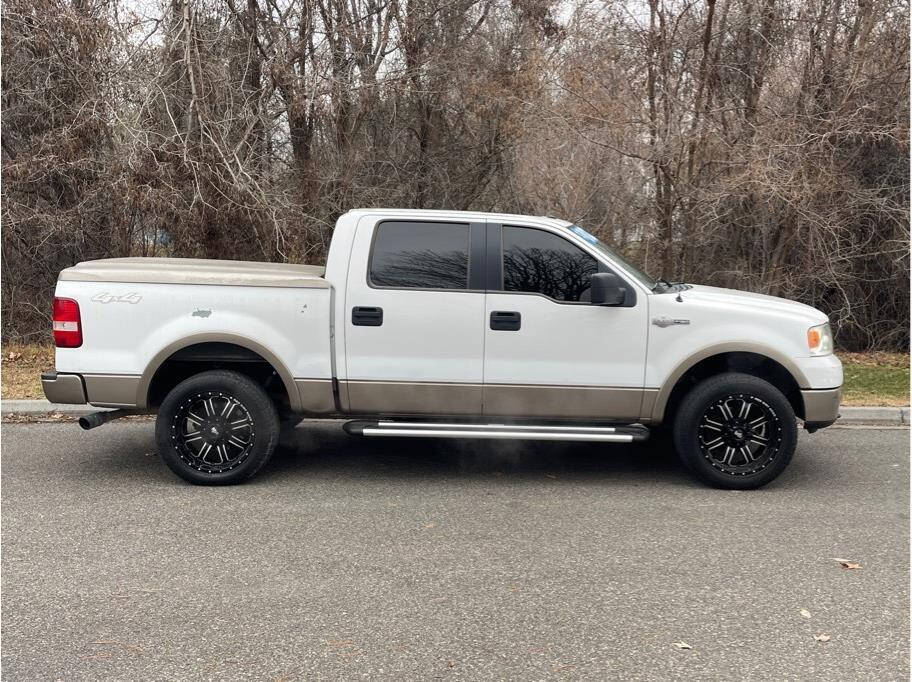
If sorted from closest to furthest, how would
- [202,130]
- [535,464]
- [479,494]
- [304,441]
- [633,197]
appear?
[479,494], [535,464], [304,441], [202,130], [633,197]

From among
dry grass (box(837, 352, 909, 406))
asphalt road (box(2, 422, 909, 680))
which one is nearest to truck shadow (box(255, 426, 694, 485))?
asphalt road (box(2, 422, 909, 680))

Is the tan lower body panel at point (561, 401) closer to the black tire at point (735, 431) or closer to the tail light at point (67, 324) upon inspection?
the black tire at point (735, 431)

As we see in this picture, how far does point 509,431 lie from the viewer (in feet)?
19.2

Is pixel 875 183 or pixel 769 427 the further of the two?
pixel 875 183

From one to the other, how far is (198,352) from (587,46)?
7.57m

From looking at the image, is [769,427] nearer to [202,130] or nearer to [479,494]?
[479,494]

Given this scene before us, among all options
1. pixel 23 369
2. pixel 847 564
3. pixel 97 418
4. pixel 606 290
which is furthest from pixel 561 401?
pixel 23 369

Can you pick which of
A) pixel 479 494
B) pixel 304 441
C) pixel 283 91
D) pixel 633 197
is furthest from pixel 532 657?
pixel 283 91

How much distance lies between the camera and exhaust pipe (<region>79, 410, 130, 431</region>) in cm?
584

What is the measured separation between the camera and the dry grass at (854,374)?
873 centimetres

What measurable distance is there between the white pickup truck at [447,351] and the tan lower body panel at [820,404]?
0.01 metres

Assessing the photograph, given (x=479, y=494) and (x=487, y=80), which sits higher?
(x=487, y=80)

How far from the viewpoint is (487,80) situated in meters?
12.1

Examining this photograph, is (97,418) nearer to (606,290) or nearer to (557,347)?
(557,347)
